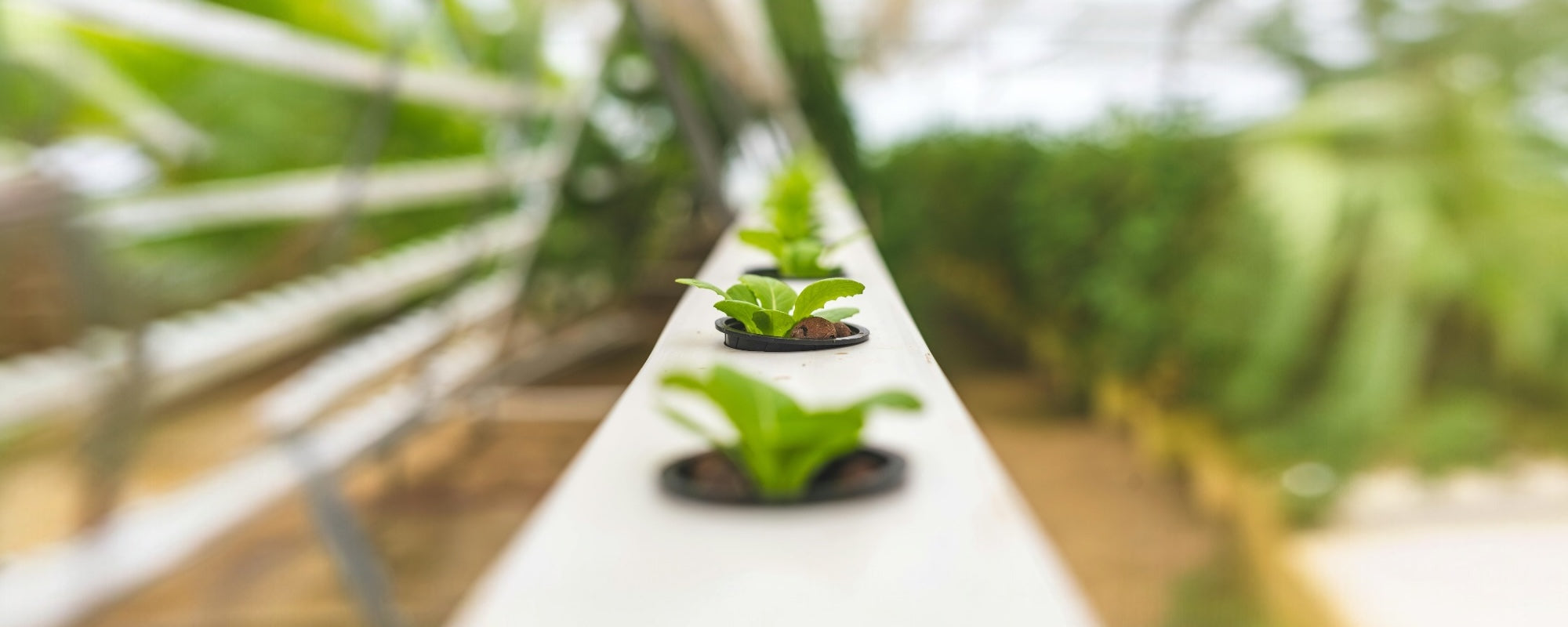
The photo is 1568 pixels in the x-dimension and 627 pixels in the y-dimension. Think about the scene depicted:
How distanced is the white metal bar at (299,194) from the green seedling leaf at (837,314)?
2.50 ft

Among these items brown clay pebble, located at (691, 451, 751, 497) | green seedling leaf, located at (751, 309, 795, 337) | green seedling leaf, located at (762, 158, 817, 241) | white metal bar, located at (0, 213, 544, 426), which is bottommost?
brown clay pebble, located at (691, 451, 751, 497)

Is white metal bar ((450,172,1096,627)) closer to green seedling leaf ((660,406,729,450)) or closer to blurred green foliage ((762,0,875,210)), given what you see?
green seedling leaf ((660,406,729,450))

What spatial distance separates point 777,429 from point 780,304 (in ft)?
0.38

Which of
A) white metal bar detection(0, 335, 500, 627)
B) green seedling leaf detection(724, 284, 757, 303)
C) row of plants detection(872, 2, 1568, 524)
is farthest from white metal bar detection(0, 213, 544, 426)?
row of plants detection(872, 2, 1568, 524)

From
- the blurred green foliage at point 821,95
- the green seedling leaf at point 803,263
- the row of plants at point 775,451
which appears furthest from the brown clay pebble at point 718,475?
the blurred green foliage at point 821,95

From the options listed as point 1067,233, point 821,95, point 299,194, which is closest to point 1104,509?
point 1067,233

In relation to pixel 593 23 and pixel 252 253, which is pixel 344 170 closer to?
pixel 252 253

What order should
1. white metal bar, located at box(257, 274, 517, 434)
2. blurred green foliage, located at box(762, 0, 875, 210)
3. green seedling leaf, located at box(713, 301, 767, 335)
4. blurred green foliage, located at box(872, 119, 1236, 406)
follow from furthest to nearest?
blurred green foliage, located at box(872, 119, 1236, 406) < blurred green foliage, located at box(762, 0, 875, 210) < white metal bar, located at box(257, 274, 517, 434) < green seedling leaf, located at box(713, 301, 767, 335)

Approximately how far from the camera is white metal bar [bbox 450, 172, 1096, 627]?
15cm

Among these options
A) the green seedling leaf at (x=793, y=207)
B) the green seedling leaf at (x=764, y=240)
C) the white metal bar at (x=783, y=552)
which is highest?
the green seedling leaf at (x=793, y=207)

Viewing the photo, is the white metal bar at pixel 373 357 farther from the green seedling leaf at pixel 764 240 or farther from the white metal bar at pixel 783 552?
the white metal bar at pixel 783 552

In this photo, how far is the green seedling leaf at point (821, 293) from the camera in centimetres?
30

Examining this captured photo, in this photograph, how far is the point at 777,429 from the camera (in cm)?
20

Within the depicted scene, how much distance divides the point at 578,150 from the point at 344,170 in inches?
32.5
